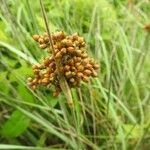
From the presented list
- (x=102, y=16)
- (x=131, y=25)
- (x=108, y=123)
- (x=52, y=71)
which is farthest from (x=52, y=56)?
(x=131, y=25)

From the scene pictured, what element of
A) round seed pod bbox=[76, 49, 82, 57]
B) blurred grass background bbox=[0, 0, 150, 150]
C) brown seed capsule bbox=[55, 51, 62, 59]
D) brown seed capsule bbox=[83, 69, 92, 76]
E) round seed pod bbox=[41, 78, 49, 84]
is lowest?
blurred grass background bbox=[0, 0, 150, 150]

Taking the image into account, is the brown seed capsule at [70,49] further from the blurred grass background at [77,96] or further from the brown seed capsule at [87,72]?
the blurred grass background at [77,96]

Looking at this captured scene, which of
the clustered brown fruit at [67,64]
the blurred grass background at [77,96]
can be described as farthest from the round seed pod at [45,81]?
the blurred grass background at [77,96]

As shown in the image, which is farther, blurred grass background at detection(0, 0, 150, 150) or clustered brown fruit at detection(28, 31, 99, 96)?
blurred grass background at detection(0, 0, 150, 150)

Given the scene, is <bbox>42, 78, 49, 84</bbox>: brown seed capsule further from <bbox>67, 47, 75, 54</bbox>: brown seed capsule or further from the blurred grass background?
the blurred grass background

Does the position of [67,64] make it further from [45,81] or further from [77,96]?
[77,96]

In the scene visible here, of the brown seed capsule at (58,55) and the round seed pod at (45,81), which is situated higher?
the brown seed capsule at (58,55)

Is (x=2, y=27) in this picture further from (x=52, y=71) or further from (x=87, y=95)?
(x=52, y=71)

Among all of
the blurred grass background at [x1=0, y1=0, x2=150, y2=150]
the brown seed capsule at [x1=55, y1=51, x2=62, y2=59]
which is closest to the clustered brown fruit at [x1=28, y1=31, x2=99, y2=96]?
the brown seed capsule at [x1=55, y1=51, x2=62, y2=59]

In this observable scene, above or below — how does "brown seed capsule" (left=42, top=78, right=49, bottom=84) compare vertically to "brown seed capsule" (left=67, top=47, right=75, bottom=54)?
below
